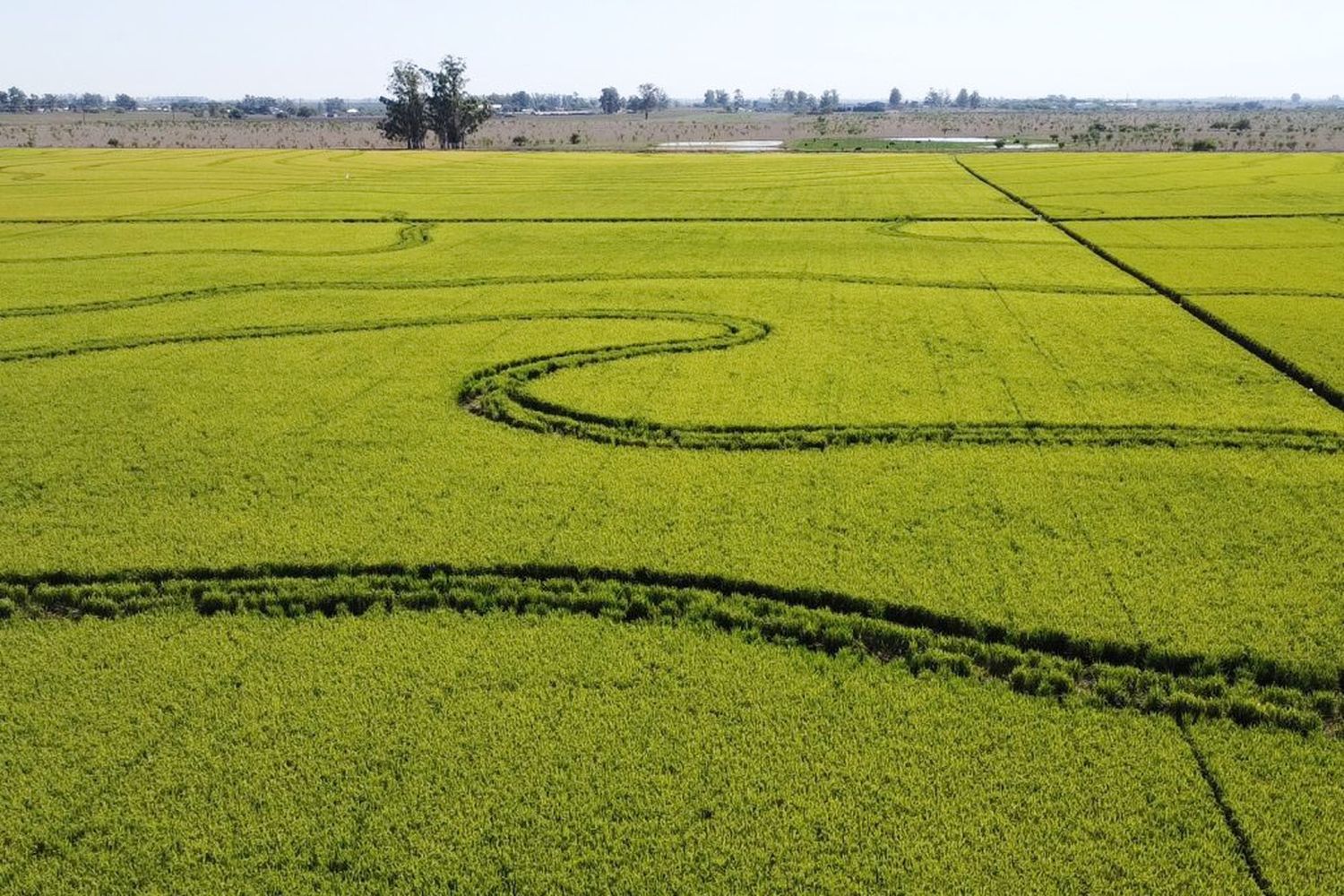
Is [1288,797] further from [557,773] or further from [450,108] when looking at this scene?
[450,108]

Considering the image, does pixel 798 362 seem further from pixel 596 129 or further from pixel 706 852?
pixel 596 129

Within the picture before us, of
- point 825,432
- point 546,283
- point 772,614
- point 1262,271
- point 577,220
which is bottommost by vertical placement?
point 772,614

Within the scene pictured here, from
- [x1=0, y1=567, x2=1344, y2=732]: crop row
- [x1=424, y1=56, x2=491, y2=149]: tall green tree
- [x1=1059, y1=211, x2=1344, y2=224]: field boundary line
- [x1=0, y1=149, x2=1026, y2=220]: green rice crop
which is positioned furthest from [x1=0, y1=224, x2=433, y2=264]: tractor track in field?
[x1=424, y1=56, x2=491, y2=149]: tall green tree

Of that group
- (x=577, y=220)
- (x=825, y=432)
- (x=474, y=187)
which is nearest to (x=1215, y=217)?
(x=577, y=220)

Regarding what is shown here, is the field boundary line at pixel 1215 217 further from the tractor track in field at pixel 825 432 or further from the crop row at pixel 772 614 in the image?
the crop row at pixel 772 614

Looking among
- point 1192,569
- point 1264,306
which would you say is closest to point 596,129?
point 1264,306

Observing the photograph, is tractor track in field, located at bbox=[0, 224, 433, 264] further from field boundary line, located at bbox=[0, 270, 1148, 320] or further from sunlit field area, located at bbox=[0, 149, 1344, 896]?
sunlit field area, located at bbox=[0, 149, 1344, 896]
